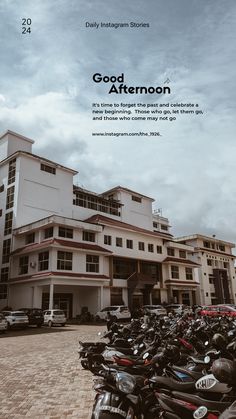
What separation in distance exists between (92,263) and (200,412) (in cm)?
2990

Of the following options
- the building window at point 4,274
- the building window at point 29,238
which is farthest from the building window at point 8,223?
the building window at point 4,274

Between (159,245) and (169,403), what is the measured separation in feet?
129

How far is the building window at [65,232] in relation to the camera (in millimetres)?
31031

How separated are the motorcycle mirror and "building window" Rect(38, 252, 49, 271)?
27.4 metres

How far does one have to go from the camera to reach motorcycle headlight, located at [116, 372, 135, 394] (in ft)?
12.8

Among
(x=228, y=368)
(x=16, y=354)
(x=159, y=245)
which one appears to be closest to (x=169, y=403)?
(x=228, y=368)

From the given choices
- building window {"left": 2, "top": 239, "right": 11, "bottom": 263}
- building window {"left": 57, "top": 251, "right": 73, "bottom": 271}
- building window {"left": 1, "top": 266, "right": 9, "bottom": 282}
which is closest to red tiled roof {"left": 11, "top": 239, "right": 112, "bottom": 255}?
building window {"left": 57, "top": 251, "right": 73, "bottom": 271}

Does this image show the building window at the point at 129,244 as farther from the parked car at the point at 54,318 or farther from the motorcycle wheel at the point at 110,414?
the motorcycle wheel at the point at 110,414

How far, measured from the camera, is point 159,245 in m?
42.5

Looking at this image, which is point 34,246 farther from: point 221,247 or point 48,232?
point 221,247

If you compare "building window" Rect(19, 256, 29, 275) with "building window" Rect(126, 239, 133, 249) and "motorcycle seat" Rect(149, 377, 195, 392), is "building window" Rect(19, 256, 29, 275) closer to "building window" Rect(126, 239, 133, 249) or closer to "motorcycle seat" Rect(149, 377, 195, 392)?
"building window" Rect(126, 239, 133, 249)

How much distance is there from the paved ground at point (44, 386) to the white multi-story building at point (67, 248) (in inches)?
668

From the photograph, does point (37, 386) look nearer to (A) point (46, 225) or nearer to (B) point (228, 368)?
(B) point (228, 368)

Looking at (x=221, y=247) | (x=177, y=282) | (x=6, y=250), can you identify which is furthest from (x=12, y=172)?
(x=221, y=247)
